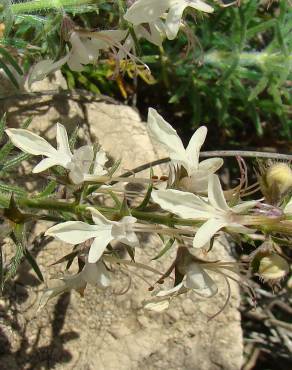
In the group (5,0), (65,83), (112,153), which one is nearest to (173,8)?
(5,0)

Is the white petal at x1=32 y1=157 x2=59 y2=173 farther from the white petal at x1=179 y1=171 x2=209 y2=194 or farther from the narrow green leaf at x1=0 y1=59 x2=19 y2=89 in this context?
the narrow green leaf at x1=0 y1=59 x2=19 y2=89

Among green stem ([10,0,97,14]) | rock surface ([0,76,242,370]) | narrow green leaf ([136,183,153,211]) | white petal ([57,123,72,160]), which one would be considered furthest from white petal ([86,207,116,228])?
rock surface ([0,76,242,370])

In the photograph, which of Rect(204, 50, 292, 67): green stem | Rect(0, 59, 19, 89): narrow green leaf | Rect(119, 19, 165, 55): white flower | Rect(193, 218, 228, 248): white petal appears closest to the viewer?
Rect(193, 218, 228, 248): white petal

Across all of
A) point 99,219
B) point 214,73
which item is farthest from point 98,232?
point 214,73

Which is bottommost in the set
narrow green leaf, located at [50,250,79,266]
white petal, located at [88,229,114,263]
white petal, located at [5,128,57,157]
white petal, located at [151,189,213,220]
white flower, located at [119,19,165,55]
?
narrow green leaf, located at [50,250,79,266]

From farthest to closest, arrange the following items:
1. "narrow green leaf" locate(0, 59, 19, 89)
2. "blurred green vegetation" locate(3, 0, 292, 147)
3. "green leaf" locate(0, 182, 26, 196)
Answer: "blurred green vegetation" locate(3, 0, 292, 147)
"narrow green leaf" locate(0, 59, 19, 89)
"green leaf" locate(0, 182, 26, 196)

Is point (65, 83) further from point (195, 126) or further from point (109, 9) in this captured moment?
point (195, 126)

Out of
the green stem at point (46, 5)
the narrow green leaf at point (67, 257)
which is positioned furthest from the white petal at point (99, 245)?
the green stem at point (46, 5)

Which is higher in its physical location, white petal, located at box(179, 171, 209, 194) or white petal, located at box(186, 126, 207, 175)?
white petal, located at box(186, 126, 207, 175)

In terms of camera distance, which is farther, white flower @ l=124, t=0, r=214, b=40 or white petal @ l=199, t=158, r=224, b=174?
white flower @ l=124, t=0, r=214, b=40
